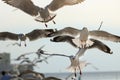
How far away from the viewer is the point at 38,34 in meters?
6.17

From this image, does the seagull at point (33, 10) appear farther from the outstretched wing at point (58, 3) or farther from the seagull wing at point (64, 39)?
the seagull wing at point (64, 39)

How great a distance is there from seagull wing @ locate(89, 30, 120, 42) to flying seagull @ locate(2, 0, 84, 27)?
0.53m

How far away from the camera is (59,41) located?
6062 mm

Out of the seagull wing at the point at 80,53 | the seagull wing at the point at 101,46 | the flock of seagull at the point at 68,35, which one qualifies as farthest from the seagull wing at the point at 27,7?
the seagull wing at the point at 101,46

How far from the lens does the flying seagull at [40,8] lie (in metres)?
5.81

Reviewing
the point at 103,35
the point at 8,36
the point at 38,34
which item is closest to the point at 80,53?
the point at 103,35

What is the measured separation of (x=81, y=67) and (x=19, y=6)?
1059 millimetres

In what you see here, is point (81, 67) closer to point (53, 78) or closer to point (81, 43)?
point (81, 43)

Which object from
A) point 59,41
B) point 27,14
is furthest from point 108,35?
point 27,14

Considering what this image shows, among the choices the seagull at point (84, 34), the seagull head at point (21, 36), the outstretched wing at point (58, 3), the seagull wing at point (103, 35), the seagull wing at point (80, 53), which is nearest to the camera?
the seagull wing at point (103, 35)

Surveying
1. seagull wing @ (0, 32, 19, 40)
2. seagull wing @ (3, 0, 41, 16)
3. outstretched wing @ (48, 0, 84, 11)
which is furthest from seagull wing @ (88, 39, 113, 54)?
seagull wing @ (0, 32, 19, 40)

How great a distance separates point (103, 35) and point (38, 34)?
2.64 feet

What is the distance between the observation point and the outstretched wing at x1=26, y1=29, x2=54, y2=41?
18.9 ft

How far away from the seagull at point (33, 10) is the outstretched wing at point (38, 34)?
13cm
